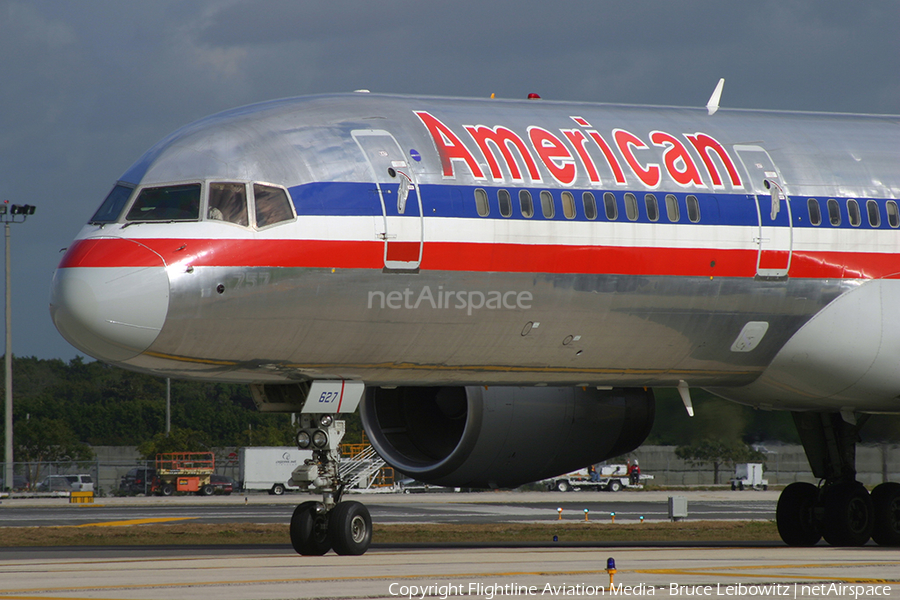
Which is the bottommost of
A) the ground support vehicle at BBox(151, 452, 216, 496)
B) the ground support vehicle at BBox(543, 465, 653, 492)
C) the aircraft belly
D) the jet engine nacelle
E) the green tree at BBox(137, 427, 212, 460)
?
the ground support vehicle at BBox(543, 465, 653, 492)

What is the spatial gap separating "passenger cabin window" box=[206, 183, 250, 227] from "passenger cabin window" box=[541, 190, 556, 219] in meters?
3.90

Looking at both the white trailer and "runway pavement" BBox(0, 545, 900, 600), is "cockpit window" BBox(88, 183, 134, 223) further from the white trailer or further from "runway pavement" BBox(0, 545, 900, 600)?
the white trailer

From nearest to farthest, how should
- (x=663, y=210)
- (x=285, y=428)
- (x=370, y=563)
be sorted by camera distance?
(x=370, y=563)
(x=663, y=210)
(x=285, y=428)

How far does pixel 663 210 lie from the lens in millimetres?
16938

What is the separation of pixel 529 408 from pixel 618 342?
2755 millimetres

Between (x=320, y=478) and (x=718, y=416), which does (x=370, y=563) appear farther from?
(x=718, y=416)

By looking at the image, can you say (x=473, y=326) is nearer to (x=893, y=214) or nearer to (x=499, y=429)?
(x=499, y=429)

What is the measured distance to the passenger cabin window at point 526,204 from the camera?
1619cm

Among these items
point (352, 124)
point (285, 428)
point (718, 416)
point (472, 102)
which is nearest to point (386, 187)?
point (352, 124)

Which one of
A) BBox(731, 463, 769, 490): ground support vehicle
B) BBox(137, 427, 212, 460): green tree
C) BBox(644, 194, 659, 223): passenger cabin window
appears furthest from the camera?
BBox(137, 427, 212, 460): green tree

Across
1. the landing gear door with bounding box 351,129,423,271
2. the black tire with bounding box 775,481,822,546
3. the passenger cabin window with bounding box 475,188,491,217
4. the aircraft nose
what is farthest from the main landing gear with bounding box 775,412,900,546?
the aircraft nose

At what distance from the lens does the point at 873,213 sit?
59.3 feet

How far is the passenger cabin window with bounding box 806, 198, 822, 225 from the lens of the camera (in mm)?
17703

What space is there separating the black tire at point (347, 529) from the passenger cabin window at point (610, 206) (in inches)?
199
